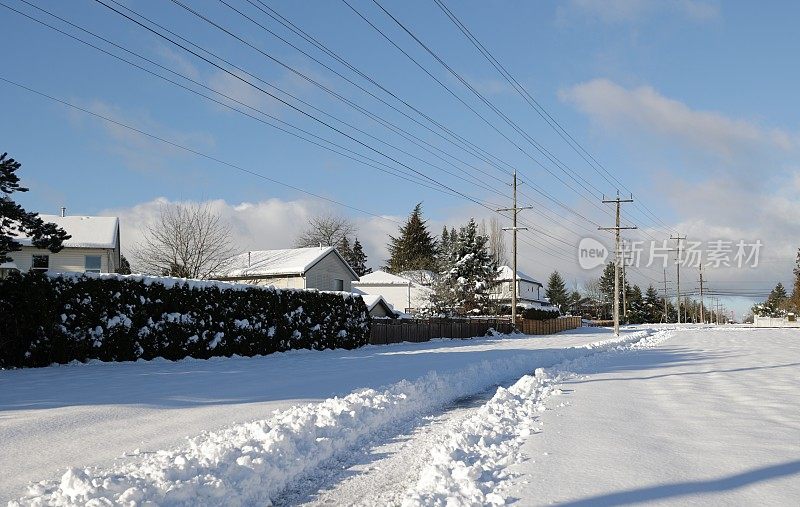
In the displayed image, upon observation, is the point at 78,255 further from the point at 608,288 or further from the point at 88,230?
the point at 608,288

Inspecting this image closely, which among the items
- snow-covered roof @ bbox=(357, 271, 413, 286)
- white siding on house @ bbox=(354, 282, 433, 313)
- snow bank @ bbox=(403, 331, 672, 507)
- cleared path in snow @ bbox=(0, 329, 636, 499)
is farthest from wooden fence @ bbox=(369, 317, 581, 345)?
snow bank @ bbox=(403, 331, 672, 507)

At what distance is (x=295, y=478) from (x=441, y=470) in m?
1.45

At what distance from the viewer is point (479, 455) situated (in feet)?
22.1

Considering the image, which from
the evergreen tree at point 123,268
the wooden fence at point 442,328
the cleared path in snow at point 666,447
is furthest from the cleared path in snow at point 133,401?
the evergreen tree at point 123,268

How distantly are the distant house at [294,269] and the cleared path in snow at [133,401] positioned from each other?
23.1m

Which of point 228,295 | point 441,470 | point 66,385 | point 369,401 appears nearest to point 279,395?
point 369,401

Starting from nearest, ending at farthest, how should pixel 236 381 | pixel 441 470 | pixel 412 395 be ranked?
pixel 441 470, pixel 412 395, pixel 236 381

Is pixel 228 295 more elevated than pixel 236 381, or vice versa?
pixel 228 295

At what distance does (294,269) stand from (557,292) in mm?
76975

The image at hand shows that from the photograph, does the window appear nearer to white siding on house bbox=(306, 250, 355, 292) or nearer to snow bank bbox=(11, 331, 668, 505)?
white siding on house bbox=(306, 250, 355, 292)

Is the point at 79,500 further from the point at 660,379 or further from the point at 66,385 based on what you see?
the point at 660,379

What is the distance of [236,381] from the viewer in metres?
13.5

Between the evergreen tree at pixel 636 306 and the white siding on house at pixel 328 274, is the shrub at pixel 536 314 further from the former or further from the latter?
the evergreen tree at pixel 636 306

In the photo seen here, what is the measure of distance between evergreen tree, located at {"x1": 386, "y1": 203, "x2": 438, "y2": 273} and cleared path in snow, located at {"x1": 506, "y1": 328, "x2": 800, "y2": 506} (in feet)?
268
